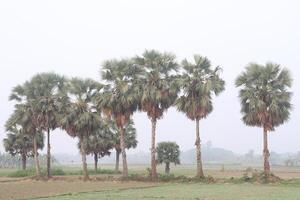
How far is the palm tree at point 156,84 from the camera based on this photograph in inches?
1906

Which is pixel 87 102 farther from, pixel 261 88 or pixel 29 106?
pixel 261 88

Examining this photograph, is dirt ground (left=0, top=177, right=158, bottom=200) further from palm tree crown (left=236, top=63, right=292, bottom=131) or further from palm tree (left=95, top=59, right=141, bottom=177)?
palm tree crown (left=236, top=63, right=292, bottom=131)

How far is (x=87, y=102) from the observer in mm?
52719

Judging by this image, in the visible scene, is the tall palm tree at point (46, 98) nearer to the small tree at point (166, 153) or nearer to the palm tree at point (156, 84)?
the palm tree at point (156, 84)

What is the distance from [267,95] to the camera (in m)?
45.1

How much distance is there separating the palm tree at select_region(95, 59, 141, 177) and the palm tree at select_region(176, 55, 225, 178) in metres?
4.68

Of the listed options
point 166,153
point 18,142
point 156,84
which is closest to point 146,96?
point 156,84

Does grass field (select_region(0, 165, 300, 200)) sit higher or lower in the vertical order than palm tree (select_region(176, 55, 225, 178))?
lower

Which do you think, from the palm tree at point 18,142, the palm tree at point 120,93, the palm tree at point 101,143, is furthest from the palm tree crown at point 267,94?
the palm tree at point 18,142

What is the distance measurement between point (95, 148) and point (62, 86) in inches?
705

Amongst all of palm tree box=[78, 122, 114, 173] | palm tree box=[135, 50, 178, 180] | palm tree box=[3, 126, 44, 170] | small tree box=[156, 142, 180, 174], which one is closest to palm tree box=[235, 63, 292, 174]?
palm tree box=[135, 50, 178, 180]

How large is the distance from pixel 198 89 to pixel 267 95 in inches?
253

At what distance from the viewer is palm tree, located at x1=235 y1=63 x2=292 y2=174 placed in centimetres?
4488

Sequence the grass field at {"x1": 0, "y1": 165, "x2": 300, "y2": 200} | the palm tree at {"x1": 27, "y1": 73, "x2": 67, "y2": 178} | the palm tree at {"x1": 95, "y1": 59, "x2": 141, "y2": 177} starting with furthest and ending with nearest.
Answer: the palm tree at {"x1": 27, "y1": 73, "x2": 67, "y2": 178}
the palm tree at {"x1": 95, "y1": 59, "x2": 141, "y2": 177}
the grass field at {"x1": 0, "y1": 165, "x2": 300, "y2": 200}
